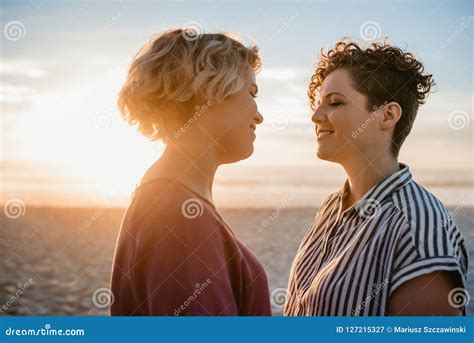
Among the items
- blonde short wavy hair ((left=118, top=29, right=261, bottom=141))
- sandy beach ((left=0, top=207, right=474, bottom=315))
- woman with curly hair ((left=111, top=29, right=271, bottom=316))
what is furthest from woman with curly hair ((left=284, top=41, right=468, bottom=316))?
sandy beach ((left=0, top=207, right=474, bottom=315))

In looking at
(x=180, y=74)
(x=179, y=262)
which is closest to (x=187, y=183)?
(x=179, y=262)

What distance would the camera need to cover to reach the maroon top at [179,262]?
242cm

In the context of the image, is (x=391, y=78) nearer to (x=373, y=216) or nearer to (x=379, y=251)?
(x=373, y=216)

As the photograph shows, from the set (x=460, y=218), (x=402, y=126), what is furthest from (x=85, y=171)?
(x=402, y=126)

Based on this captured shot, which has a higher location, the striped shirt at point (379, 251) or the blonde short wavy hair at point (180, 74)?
the blonde short wavy hair at point (180, 74)

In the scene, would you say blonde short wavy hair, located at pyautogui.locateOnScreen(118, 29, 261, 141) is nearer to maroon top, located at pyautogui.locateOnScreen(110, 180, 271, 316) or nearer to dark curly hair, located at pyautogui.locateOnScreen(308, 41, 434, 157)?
maroon top, located at pyautogui.locateOnScreen(110, 180, 271, 316)

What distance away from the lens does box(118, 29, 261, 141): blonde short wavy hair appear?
105 inches

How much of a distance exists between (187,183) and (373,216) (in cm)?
98

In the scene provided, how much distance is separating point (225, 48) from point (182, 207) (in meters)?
0.77

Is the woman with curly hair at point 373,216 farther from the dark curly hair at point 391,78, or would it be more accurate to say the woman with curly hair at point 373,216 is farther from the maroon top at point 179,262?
the maroon top at point 179,262

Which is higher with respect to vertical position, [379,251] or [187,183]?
[187,183]

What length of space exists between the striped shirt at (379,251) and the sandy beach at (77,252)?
10.5ft

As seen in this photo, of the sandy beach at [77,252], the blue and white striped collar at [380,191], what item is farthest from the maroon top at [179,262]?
the sandy beach at [77,252]

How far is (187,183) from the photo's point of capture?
2574mm
